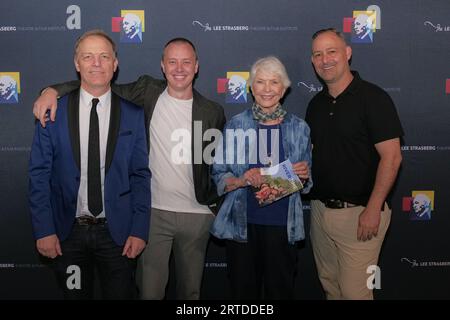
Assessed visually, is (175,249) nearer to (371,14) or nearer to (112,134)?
(112,134)

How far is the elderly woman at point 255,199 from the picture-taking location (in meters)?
2.73

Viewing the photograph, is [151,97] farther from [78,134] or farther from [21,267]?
[21,267]

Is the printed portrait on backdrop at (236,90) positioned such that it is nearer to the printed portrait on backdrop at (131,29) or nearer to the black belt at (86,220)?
the printed portrait on backdrop at (131,29)

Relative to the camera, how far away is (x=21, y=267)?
3721 mm

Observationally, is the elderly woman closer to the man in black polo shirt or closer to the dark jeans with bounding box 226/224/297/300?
the dark jeans with bounding box 226/224/297/300

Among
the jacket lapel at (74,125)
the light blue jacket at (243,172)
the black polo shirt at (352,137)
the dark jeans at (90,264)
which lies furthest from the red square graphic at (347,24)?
the dark jeans at (90,264)

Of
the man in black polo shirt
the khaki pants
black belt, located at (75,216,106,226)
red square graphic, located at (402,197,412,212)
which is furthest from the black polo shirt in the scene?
black belt, located at (75,216,106,226)

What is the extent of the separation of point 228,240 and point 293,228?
404 mm

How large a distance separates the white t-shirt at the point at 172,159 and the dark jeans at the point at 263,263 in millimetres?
416

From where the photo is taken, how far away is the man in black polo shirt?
2801 millimetres

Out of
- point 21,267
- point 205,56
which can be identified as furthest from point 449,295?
point 21,267

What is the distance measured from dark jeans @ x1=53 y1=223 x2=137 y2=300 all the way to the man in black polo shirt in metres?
1.32

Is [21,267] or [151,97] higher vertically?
[151,97]

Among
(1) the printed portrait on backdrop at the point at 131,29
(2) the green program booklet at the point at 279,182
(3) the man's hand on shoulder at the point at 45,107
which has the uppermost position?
(1) the printed portrait on backdrop at the point at 131,29
